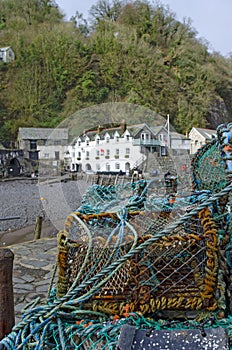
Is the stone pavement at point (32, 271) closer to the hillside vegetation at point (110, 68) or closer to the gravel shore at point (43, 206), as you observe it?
the gravel shore at point (43, 206)

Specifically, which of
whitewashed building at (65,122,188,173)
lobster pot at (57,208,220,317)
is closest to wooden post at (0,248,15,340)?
lobster pot at (57,208,220,317)

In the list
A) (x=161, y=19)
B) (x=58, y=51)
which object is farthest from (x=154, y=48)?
(x=58, y=51)

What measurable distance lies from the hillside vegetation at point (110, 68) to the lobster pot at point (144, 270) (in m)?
30.5

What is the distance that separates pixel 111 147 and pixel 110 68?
33.7m

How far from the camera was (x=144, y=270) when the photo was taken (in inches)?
90.4

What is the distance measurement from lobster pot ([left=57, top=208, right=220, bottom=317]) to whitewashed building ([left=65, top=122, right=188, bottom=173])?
181 inches

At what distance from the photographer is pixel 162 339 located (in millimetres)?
1902

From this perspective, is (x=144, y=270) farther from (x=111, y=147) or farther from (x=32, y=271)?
(x=111, y=147)

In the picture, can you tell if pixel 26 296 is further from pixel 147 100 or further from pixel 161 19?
pixel 161 19

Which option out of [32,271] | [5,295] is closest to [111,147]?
[32,271]

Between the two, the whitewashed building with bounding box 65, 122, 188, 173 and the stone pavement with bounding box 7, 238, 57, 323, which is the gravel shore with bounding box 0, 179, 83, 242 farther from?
the stone pavement with bounding box 7, 238, 57, 323

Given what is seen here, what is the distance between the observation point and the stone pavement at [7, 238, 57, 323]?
4.22 metres

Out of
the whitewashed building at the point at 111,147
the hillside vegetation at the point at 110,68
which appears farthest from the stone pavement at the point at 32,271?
the hillside vegetation at the point at 110,68

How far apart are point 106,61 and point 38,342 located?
4041 cm
